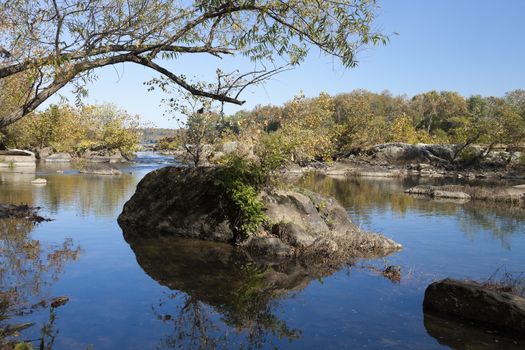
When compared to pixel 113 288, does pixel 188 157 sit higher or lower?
higher

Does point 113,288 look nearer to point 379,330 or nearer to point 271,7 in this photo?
point 379,330

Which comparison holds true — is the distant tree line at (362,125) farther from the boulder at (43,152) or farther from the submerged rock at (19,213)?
the boulder at (43,152)

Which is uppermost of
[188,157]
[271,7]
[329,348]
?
[271,7]

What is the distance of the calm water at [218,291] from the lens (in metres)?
7.71

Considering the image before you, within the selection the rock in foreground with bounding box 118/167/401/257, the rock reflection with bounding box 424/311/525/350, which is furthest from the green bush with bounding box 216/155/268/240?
the rock reflection with bounding box 424/311/525/350

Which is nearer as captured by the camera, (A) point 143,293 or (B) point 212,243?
(A) point 143,293

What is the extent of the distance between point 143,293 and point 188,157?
40.7 feet

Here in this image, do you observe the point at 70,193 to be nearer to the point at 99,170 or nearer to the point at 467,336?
the point at 99,170

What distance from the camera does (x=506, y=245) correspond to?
1602cm

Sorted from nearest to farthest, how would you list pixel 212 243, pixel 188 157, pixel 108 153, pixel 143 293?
1. pixel 143 293
2. pixel 212 243
3. pixel 188 157
4. pixel 108 153

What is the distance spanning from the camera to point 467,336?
313 inches

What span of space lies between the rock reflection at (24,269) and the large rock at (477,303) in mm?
6976

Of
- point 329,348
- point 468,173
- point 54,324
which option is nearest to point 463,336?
point 329,348

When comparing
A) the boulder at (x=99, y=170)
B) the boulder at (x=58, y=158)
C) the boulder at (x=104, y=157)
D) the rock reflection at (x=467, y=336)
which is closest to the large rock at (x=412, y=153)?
the boulder at (x=104, y=157)
